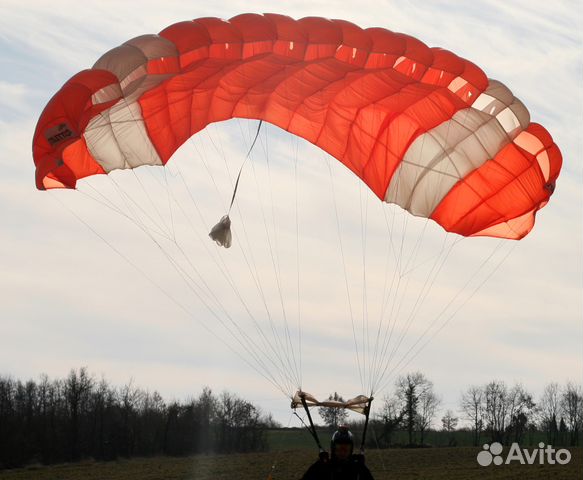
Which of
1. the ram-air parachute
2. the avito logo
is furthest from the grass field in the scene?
the ram-air parachute

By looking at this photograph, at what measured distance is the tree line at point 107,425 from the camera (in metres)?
57.9

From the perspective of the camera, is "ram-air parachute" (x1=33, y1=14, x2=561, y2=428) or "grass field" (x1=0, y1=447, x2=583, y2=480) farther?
"grass field" (x1=0, y1=447, x2=583, y2=480)

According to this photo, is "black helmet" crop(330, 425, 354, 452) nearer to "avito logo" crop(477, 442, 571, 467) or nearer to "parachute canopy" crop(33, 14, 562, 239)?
"parachute canopy" crop(33, 14, 562, 239)

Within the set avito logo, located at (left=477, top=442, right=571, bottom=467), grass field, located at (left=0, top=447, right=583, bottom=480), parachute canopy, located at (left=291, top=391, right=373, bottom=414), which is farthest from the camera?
avito logo, located at (left=477, top=442, right=571, bottom=467)

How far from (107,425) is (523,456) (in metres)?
30.6

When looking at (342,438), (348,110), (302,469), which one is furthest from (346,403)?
(302,469)

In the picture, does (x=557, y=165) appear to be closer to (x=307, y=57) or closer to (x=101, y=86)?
(x=307, y=57)

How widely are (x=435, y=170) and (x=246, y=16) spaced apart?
11.3ft

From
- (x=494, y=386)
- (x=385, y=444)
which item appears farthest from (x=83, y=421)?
(x=494, y=386)

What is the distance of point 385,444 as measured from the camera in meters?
55.7

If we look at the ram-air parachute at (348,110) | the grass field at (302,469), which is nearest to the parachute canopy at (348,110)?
the ram-air parachute at (348,110)

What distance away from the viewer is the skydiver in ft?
34.3

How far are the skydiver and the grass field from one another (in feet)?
67.0

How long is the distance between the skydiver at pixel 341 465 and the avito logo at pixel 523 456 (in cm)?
3019
